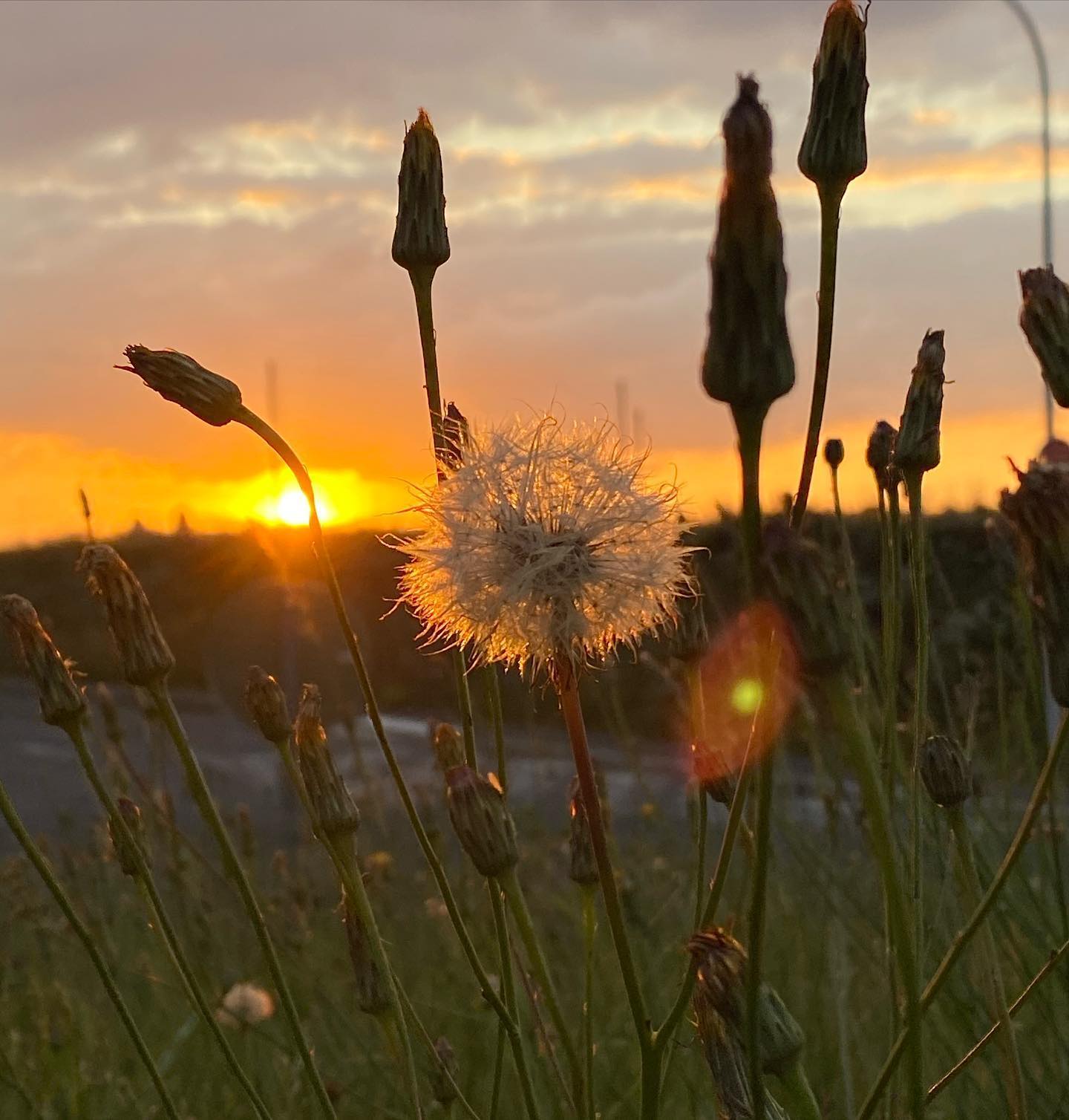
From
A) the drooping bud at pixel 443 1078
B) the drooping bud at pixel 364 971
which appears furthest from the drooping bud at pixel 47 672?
the drooping bud at pixel 443 1078

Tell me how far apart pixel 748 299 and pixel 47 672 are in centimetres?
89

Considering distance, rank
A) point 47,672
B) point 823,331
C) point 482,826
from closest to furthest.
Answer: point 823,331, point 482,826, point 47,672

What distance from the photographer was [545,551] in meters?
1.33

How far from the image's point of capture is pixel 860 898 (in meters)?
3.09

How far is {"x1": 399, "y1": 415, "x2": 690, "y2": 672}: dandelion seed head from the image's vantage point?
128cm

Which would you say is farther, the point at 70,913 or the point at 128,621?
the point at 128,621

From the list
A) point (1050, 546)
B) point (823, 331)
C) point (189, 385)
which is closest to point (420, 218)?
point (189, 385)

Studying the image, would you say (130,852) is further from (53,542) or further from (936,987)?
(53,542)

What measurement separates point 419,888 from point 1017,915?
9.85ft

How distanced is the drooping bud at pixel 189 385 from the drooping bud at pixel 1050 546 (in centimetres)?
62

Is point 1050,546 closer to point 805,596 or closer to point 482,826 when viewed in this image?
point 805,596

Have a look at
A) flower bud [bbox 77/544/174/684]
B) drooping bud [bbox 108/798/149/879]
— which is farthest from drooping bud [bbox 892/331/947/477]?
drooping bud [bbox 108/798/149/879]

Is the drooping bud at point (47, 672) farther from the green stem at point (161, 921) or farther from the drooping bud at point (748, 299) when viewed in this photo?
the drooping bud at point (748, 299)

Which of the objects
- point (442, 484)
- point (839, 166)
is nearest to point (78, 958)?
point (442, 484)
